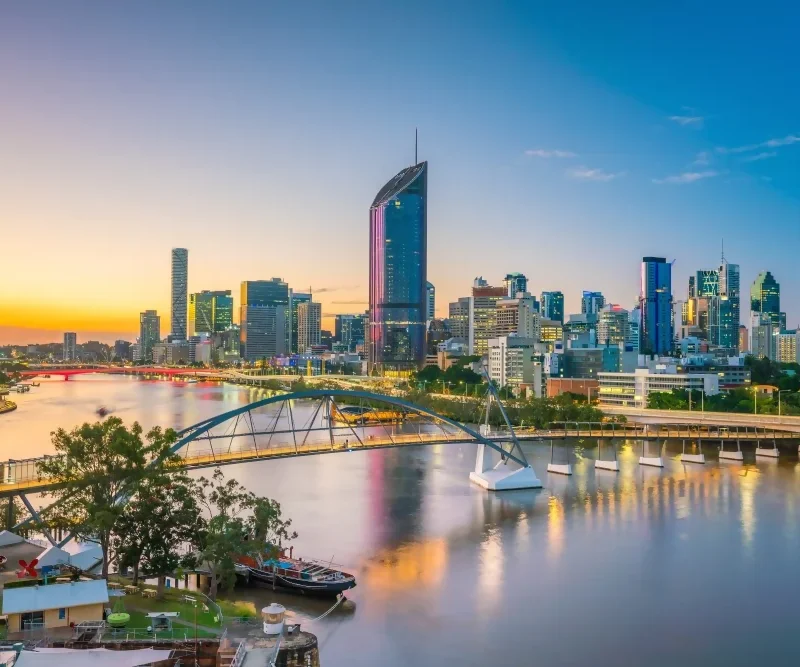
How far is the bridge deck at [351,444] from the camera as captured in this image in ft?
71.9

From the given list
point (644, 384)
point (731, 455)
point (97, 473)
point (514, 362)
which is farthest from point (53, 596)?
point (514, 362)

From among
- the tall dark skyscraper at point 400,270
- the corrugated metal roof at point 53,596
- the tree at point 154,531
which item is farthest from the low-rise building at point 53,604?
the tall dark skyscraper at point 400,270

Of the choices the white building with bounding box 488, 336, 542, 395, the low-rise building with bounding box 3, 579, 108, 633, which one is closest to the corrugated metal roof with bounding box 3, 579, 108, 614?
the low-rise building with bounding box 3, 579, 108, 633

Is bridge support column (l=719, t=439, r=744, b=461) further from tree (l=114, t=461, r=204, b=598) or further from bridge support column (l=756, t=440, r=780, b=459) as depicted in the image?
tree (l=114, t=461, r=204, b=598)

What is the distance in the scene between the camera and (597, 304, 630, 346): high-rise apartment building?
559 feet

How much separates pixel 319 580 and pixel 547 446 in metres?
35.9

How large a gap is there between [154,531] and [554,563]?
40.5 feet

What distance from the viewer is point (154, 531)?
18.0 m

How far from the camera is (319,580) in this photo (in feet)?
68.0

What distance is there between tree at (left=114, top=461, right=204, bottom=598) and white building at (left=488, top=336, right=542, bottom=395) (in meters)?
79.9

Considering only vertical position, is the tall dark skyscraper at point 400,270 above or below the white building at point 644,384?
above

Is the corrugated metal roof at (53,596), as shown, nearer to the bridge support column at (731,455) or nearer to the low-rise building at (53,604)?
the low-rise building at (53,604)

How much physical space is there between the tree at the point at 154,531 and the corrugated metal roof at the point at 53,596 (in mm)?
2669

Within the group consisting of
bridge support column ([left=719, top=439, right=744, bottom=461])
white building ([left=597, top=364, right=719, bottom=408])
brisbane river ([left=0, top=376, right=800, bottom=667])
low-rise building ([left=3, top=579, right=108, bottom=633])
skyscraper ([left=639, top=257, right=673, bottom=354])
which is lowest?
brisbane river ([left=0, top=376, right=800, bottom=667])
